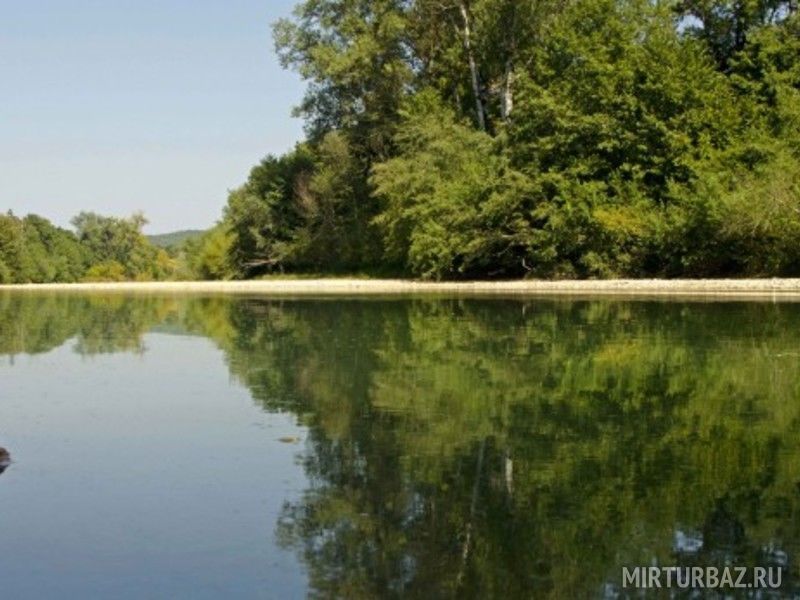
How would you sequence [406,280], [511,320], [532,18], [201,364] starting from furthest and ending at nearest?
[406,280], [532,18], [511,320], [201,364]

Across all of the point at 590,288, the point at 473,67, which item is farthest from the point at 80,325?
the point at 473,67

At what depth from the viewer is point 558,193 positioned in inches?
1540

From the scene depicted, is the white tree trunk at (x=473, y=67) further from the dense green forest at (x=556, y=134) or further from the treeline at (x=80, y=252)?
the treeline at (x=80, y=252)

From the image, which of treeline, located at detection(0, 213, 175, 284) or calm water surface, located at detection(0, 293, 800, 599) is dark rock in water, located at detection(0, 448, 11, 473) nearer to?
calm water surface, located at detection(0, 293, 800, 599)

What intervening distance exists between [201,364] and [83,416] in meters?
4.79

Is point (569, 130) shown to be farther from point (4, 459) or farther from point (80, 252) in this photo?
point (80, 252)

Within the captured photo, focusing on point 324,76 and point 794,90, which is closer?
point 794,90

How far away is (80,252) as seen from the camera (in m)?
120

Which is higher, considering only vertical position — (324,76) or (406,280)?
(324,76)

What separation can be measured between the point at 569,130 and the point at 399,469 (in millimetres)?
33380

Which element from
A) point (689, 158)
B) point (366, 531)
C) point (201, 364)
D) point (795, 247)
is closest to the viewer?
point (366, 531)

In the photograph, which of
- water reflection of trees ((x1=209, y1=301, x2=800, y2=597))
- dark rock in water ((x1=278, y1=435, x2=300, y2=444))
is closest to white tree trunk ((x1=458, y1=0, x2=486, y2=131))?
water reflection of trees ((x1=209, y1=301, x2=800, y2=597))

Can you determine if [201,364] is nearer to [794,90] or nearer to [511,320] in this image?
[511,320]

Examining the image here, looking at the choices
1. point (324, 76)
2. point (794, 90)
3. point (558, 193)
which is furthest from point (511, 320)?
point (324, 76)
